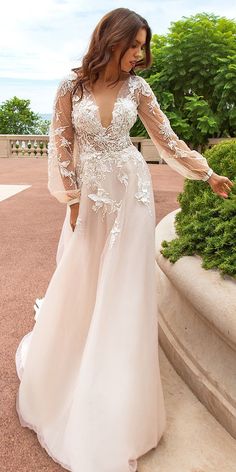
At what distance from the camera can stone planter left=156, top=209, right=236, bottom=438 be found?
244 centimetres

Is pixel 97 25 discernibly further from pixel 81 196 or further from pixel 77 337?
pixel 77 337

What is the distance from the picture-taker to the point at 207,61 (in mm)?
15891

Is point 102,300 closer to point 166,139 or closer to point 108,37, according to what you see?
point 166,139

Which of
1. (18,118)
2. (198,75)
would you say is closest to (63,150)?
(198,75)

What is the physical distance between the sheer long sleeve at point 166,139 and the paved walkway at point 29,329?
4.43 feet

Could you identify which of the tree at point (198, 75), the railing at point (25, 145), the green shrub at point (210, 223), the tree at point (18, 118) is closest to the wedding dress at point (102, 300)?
the green shrub at point (210, 223)

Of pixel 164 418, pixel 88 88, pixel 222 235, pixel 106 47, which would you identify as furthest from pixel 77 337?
pixel 106 47

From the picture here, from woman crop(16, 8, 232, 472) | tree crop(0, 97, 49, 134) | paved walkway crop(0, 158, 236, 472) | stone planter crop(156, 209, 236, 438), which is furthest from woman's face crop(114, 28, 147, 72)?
tree crop(0, 97, 49, 134)

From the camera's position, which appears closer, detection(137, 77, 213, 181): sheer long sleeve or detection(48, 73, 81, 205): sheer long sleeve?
detection(48, 73, 81, 205): sheer long sleeve

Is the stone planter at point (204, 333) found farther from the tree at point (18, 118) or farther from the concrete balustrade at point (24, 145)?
the tree at point (18, 118)

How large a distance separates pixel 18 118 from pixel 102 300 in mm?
21345

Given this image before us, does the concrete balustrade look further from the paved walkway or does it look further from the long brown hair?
the long brown hair

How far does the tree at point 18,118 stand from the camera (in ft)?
73.3

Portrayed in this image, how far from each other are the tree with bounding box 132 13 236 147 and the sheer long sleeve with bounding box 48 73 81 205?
1406 cm
